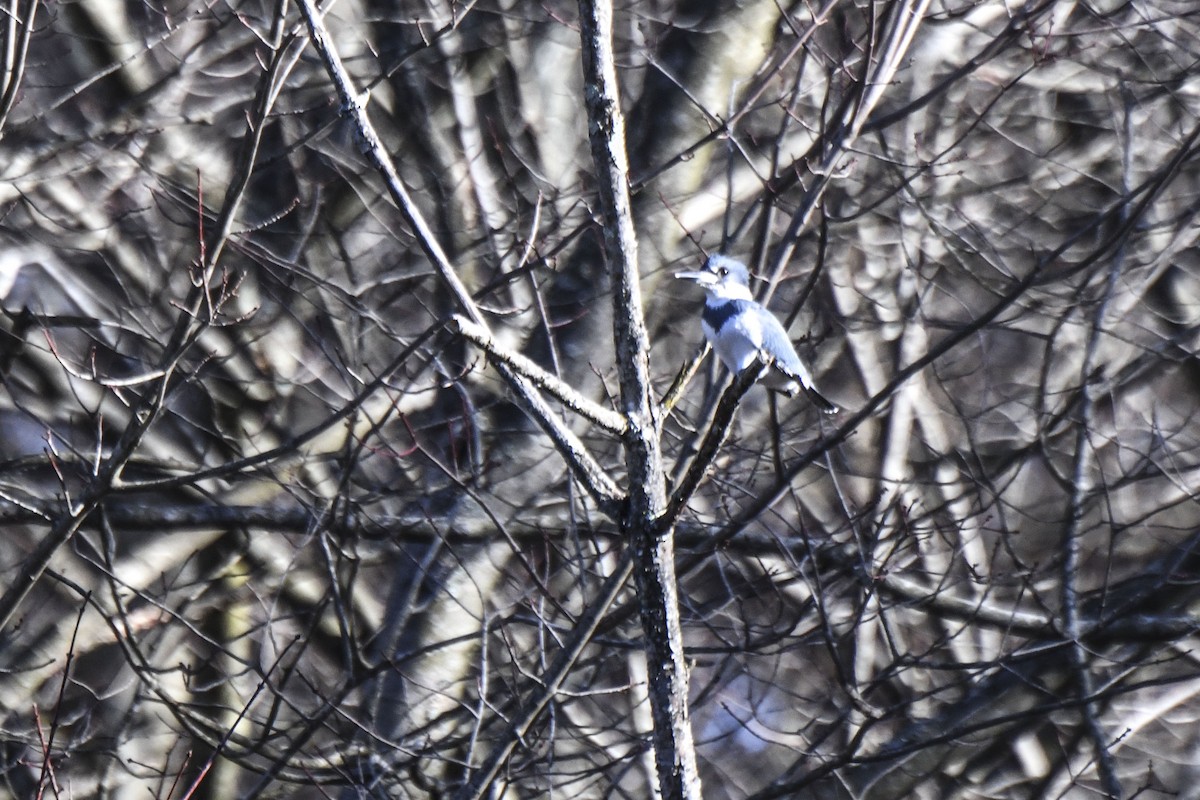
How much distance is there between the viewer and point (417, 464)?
5.86 meters

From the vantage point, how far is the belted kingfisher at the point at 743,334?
3799 millimetres

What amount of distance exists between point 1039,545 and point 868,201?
3.01 metres

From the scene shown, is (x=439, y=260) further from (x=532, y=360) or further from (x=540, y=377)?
(x=532, y=360)

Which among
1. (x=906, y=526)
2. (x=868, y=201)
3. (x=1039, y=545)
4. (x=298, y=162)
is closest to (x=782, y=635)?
(x=906, y=526)

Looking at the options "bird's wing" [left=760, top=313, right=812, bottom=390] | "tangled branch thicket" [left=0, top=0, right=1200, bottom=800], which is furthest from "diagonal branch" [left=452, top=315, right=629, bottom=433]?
"tangled branch thicket" [left=0, top=0, right=1200, bottom=800]

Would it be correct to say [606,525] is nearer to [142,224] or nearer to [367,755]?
[367,755]

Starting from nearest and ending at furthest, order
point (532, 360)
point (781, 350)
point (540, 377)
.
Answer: point (540, 377) → point (781, 350) → point (532, 360)

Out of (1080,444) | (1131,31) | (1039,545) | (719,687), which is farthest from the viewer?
(1039,545)

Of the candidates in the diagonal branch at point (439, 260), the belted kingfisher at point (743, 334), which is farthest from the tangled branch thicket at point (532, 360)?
the diagonal branch at point (439, 260)

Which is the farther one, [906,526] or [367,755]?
[367,755]

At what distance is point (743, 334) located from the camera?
12.9 ft

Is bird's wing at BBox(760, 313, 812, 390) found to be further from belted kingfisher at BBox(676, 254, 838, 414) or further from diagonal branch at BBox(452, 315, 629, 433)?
diagonal branch at BBox(452, 315, 629, 433)

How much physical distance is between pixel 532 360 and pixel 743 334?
1161mm

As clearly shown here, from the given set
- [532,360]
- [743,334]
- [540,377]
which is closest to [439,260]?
[540,377]
